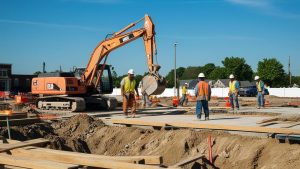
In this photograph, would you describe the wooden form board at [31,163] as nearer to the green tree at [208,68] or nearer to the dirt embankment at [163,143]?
the dirt embankment at [163,143]

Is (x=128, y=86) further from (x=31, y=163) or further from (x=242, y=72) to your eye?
(x=242, y=72)

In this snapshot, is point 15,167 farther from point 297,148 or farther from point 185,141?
point 297,148

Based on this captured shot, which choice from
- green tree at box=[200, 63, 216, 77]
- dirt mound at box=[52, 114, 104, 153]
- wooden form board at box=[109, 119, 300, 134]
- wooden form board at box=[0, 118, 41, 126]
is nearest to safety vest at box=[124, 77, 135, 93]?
dirt mound at box=[52, 114, 104, 153]

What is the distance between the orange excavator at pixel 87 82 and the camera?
63.5 feet

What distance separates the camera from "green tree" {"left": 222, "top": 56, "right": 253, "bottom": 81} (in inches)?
4136

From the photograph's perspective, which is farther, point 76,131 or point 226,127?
point 76,131

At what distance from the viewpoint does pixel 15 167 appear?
6898 mm

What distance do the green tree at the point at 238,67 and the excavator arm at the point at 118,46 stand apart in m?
87.7

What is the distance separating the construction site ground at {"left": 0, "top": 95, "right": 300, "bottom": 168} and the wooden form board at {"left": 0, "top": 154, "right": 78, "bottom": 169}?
11.3 ft

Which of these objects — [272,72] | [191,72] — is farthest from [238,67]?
[191,72]

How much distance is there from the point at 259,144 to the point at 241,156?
522mm

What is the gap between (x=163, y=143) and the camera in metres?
10.6

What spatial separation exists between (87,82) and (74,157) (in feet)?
47.7

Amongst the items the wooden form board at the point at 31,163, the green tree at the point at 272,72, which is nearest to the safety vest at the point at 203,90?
the wooden form board at the point at 31,163
